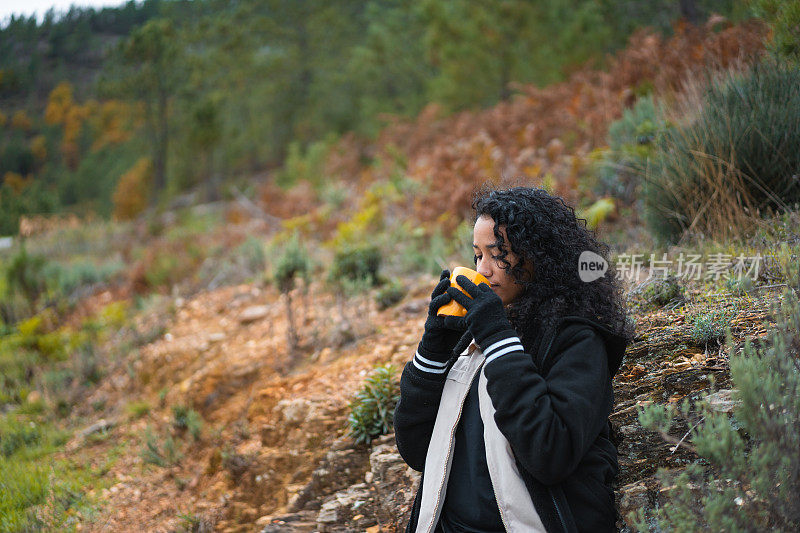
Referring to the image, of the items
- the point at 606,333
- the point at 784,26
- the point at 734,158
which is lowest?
the point at 606,333

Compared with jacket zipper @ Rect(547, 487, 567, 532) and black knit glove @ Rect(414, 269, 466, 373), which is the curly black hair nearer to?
black knit glove @ Rect(414, 269, 466, 373)

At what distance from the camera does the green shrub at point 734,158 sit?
350 cm

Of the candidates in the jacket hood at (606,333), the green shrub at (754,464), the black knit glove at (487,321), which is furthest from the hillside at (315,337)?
the black knit glove at (487,321)

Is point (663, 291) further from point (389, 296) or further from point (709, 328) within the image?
point (389, 296)

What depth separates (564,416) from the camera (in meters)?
1.56

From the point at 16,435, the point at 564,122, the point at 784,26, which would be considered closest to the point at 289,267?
the point at 16,435

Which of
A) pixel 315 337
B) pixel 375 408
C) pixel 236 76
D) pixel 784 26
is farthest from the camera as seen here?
pixel 236 76

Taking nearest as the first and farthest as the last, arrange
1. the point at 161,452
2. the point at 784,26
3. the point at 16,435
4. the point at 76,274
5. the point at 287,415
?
the point at 784,26
the point at 287,415
the point at 161,452
the point at 16,435
the point at 76,274

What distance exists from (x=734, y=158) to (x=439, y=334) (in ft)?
8.82

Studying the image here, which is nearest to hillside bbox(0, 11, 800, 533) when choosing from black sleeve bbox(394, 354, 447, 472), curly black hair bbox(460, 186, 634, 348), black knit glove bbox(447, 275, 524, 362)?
curly black hair bbox(460, 186, 634, 348)

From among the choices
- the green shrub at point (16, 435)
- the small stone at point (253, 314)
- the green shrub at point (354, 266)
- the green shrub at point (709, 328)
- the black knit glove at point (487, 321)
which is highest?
the black knit glove at point (487, 321)

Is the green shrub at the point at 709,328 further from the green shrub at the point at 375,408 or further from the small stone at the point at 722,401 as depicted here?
the green shrub at the point at 375,408

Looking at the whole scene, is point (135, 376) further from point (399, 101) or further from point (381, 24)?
point (381, 24)

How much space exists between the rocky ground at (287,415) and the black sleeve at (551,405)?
52cm
